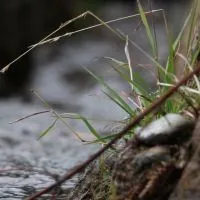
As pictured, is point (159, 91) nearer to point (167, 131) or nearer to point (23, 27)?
point (167, 131)

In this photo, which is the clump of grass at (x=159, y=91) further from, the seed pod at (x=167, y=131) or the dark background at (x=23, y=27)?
the dark background at (x=23, y=27)

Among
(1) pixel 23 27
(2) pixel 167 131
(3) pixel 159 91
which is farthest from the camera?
(1) pixel 23 27

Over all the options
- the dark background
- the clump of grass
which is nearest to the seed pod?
the clump of grass

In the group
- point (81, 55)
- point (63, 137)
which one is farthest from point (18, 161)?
point (81, 55)

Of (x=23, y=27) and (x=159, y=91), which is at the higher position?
(x=23, y=27)

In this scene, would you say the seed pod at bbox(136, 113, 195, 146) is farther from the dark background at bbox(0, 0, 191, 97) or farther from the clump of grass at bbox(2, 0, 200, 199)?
the dark background at bbox(0, 0, 191, 97)

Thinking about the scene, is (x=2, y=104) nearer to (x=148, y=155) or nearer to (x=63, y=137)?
(x=63, y=137)

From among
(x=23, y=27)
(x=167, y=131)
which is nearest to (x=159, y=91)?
(x=167, y=131)

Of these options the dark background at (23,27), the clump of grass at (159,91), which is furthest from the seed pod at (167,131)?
the dark background at (23,27)
